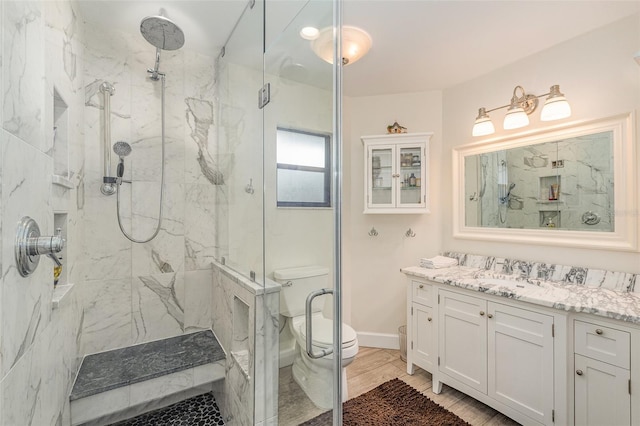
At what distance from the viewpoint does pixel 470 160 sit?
238 cm

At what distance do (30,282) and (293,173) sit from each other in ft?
3.23

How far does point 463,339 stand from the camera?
1.84 metres

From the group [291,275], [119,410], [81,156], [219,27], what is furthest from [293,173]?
[119,410]

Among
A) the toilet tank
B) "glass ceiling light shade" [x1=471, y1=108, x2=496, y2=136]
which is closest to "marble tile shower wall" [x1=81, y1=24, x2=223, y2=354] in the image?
the toilet tank

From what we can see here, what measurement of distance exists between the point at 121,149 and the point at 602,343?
9.60 ft


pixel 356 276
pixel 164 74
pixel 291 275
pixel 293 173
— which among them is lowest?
pixel 356 276

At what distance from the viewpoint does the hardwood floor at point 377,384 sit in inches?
51.4

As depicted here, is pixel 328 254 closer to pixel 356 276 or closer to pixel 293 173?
pixel 293 173

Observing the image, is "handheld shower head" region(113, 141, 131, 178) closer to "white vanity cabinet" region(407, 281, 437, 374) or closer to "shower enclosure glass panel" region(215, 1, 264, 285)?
"shower enclosure glass panel" region(215, 1, 264, 285)

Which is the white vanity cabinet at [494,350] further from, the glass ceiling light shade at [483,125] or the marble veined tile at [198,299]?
the marble veined tile at [198,299]

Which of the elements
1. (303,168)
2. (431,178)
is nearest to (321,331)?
(303,168)

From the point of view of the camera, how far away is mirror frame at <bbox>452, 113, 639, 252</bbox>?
161cm

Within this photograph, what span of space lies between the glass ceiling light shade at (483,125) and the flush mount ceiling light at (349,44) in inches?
41.3

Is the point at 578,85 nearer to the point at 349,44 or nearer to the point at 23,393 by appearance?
the point at 349,44
